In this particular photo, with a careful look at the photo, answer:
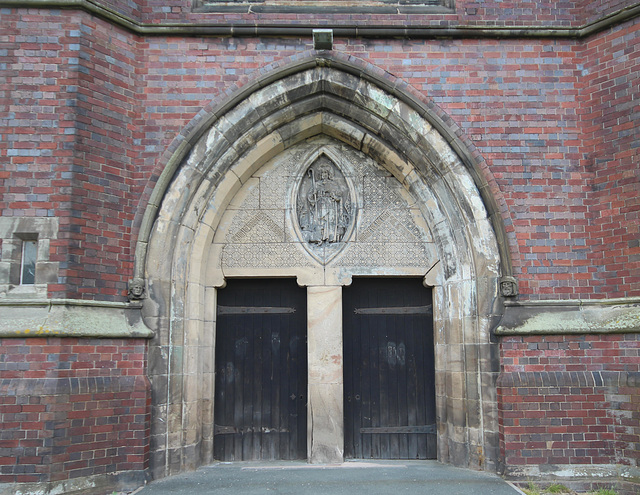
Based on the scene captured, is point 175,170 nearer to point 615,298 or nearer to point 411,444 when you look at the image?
point 411,444

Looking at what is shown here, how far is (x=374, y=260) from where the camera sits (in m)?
5.78

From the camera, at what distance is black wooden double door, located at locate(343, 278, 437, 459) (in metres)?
5.69

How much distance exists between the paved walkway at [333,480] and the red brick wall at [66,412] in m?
0.53

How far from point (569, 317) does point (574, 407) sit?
0.86 m

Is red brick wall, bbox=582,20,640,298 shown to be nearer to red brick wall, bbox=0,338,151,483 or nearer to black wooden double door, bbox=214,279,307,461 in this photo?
black wooden double door, bbox=214,279,307,461

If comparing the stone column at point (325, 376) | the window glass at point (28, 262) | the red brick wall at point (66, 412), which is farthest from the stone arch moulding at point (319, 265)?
the window glass at point (28, 262)

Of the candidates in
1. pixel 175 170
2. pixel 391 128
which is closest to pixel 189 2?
pixel 175 170

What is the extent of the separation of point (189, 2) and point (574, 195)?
4.64 metres

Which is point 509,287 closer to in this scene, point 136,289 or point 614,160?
point 614,160

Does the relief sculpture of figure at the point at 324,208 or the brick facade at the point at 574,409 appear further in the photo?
the relief sculpture of figure at the point at 324,208

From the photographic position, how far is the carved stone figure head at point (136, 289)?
4.95 metres

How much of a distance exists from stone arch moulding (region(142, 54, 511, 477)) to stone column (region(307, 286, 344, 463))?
35 mm

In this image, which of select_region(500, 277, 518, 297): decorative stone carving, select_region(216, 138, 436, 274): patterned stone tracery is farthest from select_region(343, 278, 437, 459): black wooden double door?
select_region(500, 277, 518, 297): decorative stone carving

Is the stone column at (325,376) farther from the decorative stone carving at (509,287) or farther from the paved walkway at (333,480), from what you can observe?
the decorative stone carving at (509,287)
